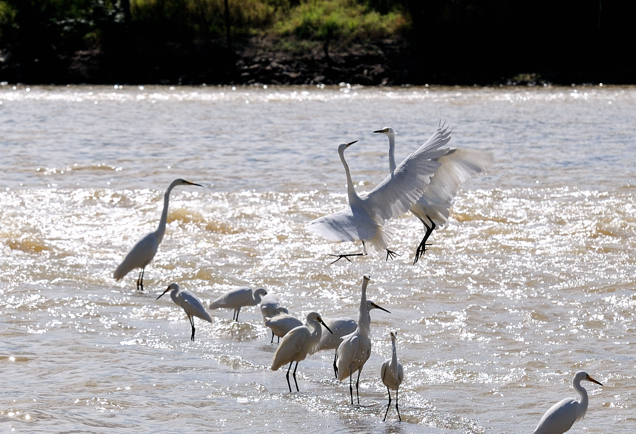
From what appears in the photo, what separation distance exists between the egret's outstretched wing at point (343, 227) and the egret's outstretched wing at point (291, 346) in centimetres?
71

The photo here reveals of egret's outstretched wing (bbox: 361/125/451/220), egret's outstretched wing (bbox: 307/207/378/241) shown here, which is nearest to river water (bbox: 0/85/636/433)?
egret's outstretched wing (bbox: 307/207/378/241)

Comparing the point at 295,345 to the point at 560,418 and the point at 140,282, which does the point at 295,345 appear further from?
the point at 140,282

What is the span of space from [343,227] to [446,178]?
142 cm

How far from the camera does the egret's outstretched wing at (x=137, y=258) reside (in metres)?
8.57

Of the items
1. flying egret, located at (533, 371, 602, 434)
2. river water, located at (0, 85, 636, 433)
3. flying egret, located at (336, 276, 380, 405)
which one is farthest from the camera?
flying egret, located at (336, 276, 380, 405)

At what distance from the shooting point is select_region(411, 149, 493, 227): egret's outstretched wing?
7.18 metres

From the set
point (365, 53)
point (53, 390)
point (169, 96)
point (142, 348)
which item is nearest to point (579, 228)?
point (142, 348)

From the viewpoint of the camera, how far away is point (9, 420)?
16.0ft

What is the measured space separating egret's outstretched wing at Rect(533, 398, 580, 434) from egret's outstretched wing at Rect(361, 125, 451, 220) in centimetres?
241

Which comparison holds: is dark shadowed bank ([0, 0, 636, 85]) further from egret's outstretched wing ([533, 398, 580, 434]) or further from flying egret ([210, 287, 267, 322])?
egret's outstretched wing ([533, 398, 580, 434])

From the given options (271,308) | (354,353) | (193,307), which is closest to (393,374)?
(354,353)

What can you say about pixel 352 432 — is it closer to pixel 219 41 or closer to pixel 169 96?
pixel 169 96

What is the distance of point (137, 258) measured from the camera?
859 cm

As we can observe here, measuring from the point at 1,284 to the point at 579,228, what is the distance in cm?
675
